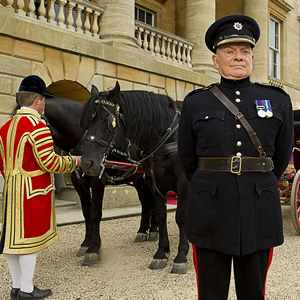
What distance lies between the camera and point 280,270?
11.9 ft

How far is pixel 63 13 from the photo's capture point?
23.6ft

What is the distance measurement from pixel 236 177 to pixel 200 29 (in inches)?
379

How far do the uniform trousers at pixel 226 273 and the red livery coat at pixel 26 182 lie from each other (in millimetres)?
1400

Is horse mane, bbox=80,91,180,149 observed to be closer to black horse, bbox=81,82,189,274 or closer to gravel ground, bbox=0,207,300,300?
black horse, bbox=81,82,189,274

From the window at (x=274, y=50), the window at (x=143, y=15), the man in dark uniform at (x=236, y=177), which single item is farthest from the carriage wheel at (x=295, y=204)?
the window at (x=274, y=50)

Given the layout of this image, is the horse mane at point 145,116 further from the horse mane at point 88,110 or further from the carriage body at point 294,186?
the carriage body at point 294,186

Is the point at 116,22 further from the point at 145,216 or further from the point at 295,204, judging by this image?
the point at 295,204

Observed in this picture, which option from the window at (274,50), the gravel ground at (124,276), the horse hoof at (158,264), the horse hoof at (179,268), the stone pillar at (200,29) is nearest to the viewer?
the gravel ground at (124,276)

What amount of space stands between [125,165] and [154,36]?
6.60m

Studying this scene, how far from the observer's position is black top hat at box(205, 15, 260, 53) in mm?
1717

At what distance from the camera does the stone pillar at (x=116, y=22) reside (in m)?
7.99

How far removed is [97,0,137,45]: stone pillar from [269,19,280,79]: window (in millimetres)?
9063

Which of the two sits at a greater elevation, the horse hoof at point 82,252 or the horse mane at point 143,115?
the horse mane at point 143,115

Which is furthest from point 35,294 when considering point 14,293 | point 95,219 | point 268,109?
point 268,109
